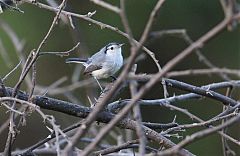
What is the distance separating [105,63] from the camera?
2.55m

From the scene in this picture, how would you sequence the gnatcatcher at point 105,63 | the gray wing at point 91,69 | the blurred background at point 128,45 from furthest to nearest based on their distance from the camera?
1. the blurred background at point 128,45
2. the gray wing at point 91,69
3. the gnatcatcher at point 105,63

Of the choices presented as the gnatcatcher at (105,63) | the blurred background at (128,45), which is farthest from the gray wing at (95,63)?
the blurred background at (128,45)

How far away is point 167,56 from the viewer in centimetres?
474

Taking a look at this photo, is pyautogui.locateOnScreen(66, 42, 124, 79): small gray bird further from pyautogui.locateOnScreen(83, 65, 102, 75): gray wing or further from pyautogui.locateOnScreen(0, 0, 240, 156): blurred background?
pyautogui.locateOnScreen(0, 0, 240, 156): blurred background

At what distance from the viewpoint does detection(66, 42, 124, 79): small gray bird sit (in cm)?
249

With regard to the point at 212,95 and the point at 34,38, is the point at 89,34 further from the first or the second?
the point at 212,95

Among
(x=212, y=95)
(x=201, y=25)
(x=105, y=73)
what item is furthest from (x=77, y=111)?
(x=201, y=25)

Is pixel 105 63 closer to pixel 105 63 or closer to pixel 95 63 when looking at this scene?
pixel 105 63

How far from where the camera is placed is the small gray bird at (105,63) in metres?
2.49

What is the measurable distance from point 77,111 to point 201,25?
11.1ft

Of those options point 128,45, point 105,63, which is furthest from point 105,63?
point 128,45

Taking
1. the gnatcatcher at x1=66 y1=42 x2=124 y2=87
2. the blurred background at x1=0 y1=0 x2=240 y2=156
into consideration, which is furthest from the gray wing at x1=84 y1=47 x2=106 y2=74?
the blurred background at x1=0 y1=0 x2=240 y2=156

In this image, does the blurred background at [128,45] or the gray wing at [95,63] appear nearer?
the gray wing at [95,63]

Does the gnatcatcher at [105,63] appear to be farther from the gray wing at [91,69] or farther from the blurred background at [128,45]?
the blurred background at [128,45]
